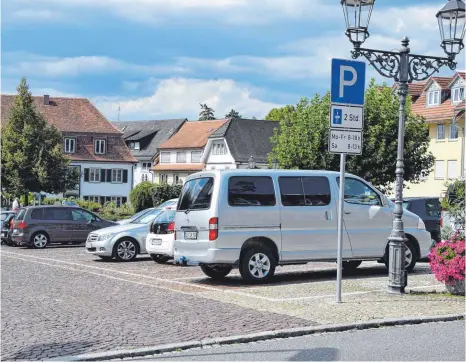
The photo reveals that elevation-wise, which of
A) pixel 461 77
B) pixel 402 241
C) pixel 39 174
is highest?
pixel 461 77

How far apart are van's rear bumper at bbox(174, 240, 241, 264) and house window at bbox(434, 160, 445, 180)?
158 ft

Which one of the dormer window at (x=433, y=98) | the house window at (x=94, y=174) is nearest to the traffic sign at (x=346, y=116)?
the dormer window at (x=433, y=98)

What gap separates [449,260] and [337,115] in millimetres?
2931

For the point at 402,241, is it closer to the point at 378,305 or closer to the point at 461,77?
the point at 378,305

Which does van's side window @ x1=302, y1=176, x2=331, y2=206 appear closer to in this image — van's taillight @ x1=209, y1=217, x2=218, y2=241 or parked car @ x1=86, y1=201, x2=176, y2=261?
van's taillight @ x1=209, y1=217, x2=218, y2=241

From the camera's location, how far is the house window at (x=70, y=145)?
7900cm

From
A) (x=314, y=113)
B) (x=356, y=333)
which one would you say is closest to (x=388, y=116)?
(x=314, y=113)

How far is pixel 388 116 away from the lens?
44062mm

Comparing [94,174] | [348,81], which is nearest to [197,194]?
[348,81]

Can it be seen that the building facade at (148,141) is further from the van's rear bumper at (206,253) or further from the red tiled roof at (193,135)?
the van's rear bumper at (206,253)

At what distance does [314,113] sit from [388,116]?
4.16 meters

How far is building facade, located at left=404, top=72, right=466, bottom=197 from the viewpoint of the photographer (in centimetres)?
5731

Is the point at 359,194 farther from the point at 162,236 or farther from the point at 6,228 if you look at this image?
the point at 6,228

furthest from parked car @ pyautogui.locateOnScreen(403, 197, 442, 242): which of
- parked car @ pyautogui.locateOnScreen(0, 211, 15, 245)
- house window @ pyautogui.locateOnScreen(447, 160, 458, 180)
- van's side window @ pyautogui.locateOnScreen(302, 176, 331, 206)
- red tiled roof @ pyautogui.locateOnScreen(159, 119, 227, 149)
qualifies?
red tiled roof @ pyautogui.locateOnScreen(159, 119, 227, 149)
